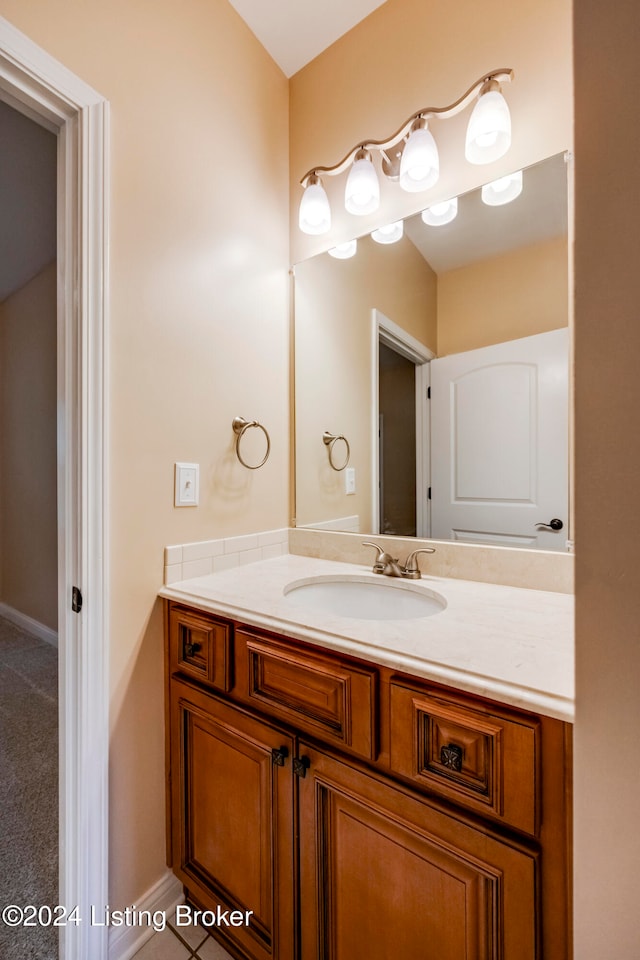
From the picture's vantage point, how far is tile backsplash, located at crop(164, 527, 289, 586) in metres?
1.14

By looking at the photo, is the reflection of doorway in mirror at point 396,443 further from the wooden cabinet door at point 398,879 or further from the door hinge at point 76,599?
the door hinge at point 76,599

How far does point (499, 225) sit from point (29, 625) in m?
3.84

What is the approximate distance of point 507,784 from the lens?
1.87ft

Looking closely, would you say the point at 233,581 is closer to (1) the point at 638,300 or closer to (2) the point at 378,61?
(1) the point at 638,300

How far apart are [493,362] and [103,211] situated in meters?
1.09

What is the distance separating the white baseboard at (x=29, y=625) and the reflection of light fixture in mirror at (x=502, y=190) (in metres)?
3.50

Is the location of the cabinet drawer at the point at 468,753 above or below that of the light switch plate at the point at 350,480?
below

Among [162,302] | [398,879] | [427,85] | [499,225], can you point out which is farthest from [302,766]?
[427,85]

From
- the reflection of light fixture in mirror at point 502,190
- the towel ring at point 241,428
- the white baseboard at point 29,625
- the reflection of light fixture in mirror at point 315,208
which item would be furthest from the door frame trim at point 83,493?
the white baseboard at point 29,625

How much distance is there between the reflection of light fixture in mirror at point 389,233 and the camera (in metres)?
1.31

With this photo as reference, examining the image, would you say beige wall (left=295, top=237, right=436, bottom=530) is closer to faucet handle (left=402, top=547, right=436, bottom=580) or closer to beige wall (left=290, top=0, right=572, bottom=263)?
beige wall (left=290, top=0, right=572, bottom=263)

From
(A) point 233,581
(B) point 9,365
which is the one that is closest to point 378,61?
(A) point 233,581

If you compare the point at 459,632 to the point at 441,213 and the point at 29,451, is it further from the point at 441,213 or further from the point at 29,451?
the point at 29,451

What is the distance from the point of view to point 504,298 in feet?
3.76
